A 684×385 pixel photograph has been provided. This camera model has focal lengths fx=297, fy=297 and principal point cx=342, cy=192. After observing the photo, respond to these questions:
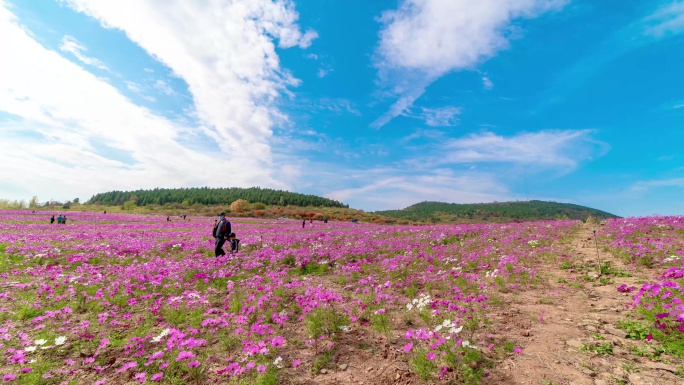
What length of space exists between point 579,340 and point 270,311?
20.8 ft

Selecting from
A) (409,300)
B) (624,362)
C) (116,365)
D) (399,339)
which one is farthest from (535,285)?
(116,365)

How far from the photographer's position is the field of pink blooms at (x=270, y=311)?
4816 mm

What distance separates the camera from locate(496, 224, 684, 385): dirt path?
13.6 feet

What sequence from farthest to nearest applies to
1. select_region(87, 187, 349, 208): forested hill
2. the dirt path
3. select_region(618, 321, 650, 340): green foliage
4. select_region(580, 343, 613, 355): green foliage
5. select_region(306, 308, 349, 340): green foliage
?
select_region(87, 187, 349, 208): forested hill → select_region(306, 308, 349, 340): green foliage → select_region(618, 321, 650, 340): green foliage → select_region(580, 343, 613, 355): green foliage → the dirt path

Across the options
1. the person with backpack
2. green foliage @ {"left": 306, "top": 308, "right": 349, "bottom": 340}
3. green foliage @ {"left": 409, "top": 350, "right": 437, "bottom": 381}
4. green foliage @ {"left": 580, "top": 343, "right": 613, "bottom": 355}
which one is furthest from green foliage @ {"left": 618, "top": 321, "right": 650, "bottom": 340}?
the person with backpack

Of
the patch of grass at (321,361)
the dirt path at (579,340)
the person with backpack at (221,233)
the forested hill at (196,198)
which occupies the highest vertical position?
the forested hill at (196,198)

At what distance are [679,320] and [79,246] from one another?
71.9 feet

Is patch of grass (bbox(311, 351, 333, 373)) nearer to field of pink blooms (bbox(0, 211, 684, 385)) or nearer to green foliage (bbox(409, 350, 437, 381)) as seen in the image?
field of pink blooms (bbox(0, 211, 684, 385))

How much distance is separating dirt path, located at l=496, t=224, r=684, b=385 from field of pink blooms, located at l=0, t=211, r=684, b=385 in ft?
1.33

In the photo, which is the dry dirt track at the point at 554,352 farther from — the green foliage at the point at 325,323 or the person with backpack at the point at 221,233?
the person with backpack at the point at 221,233

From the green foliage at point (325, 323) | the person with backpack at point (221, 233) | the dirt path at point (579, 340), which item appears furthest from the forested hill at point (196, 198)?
the dirt path at point (579, 340)

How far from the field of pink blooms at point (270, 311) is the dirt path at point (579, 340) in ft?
1.33

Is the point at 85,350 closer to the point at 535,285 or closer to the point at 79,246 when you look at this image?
the point at 535,285

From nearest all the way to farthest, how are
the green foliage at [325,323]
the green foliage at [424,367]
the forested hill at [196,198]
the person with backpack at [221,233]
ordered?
1. the green foliage at [424,367]
2. the green foliage at [325,323]
3. the person with backpack at [221,233]
4. the forested hill at [196,198]
